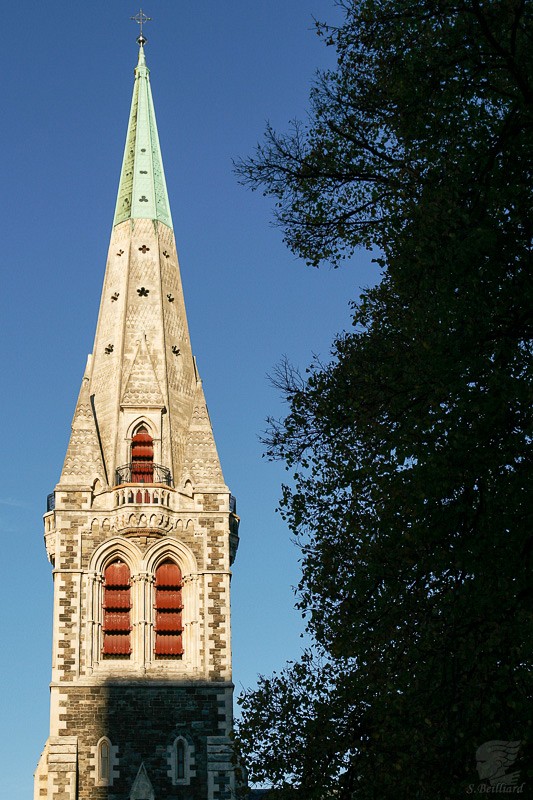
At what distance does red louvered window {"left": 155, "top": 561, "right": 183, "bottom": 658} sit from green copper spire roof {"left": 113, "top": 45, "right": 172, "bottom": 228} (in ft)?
47.8

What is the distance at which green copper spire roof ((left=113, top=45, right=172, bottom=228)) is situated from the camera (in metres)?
50.7

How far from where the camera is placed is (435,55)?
16.1 metres

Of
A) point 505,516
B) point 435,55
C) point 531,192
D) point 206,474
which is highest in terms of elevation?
point 206,474

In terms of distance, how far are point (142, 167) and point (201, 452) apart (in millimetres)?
13192

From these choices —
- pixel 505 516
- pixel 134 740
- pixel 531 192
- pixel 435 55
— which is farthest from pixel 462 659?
pixel 134 740

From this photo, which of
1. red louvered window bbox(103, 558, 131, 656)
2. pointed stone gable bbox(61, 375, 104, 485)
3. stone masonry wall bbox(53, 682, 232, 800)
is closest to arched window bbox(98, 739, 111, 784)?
stone masonry wall bbox(53, 682, 232, 800)

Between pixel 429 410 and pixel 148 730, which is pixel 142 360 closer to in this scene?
pixel 148 730

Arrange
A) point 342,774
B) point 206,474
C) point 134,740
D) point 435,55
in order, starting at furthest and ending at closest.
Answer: point 206,474 < point 134,740 < point 342,774 < point 435,55

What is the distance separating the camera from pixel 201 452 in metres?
44.4

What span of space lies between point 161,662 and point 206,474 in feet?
20.9

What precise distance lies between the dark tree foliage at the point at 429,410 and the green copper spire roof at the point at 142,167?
31673 mm

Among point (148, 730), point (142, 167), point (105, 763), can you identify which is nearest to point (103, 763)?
point (105, 763)

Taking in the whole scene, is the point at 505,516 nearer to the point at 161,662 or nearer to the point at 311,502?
the point at 311,502

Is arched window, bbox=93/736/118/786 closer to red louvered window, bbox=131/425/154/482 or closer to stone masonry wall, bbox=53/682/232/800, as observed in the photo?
stone masonry wall, bbox=53/682/232/800
